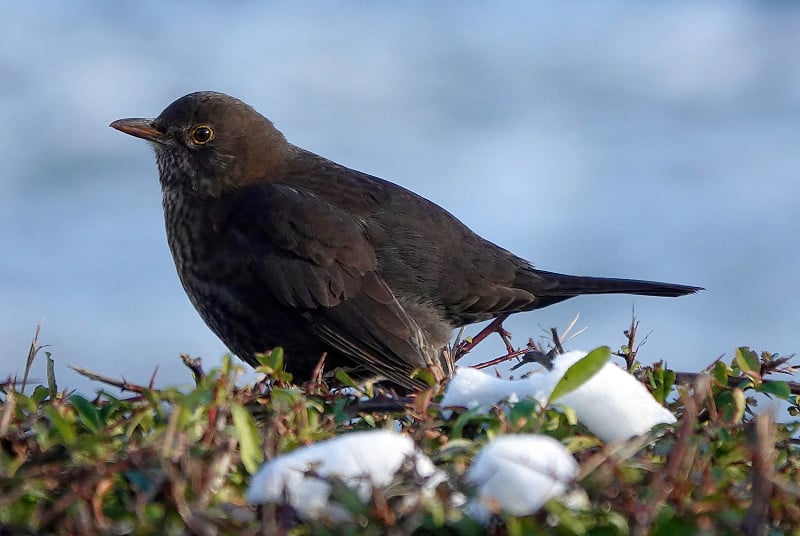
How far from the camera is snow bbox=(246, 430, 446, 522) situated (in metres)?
1.59

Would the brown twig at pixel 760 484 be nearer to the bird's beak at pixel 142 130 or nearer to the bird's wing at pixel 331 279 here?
the bird's wing at pixel 331 279

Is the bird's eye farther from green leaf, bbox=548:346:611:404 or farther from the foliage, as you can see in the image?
green leaf, bbox=548:346:611:404

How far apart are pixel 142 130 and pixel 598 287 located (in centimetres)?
248

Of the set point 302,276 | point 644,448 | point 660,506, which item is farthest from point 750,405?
point 302,276

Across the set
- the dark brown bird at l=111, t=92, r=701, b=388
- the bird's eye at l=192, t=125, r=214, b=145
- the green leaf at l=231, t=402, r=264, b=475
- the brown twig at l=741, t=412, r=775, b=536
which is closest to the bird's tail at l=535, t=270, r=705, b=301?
the dark brown bird at l=111, t=92, r=701, b=388

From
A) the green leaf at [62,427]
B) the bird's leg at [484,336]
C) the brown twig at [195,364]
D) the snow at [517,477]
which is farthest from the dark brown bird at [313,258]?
the snow at [517,477]

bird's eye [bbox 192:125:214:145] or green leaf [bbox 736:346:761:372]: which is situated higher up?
bird's eye [bbox 192:125:214:145]

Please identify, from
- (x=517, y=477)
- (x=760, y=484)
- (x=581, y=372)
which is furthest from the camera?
(x=581, y=372)

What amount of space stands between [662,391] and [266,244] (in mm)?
2651

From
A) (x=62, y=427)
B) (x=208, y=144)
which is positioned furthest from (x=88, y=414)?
(x=208, y=144)

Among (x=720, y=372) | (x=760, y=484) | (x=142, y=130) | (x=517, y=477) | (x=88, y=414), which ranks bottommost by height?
(x=88, y=414)

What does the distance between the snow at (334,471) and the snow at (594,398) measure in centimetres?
40

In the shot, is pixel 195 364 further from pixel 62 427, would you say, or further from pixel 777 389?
pixel 777 389

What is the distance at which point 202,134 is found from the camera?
5.43 metres
